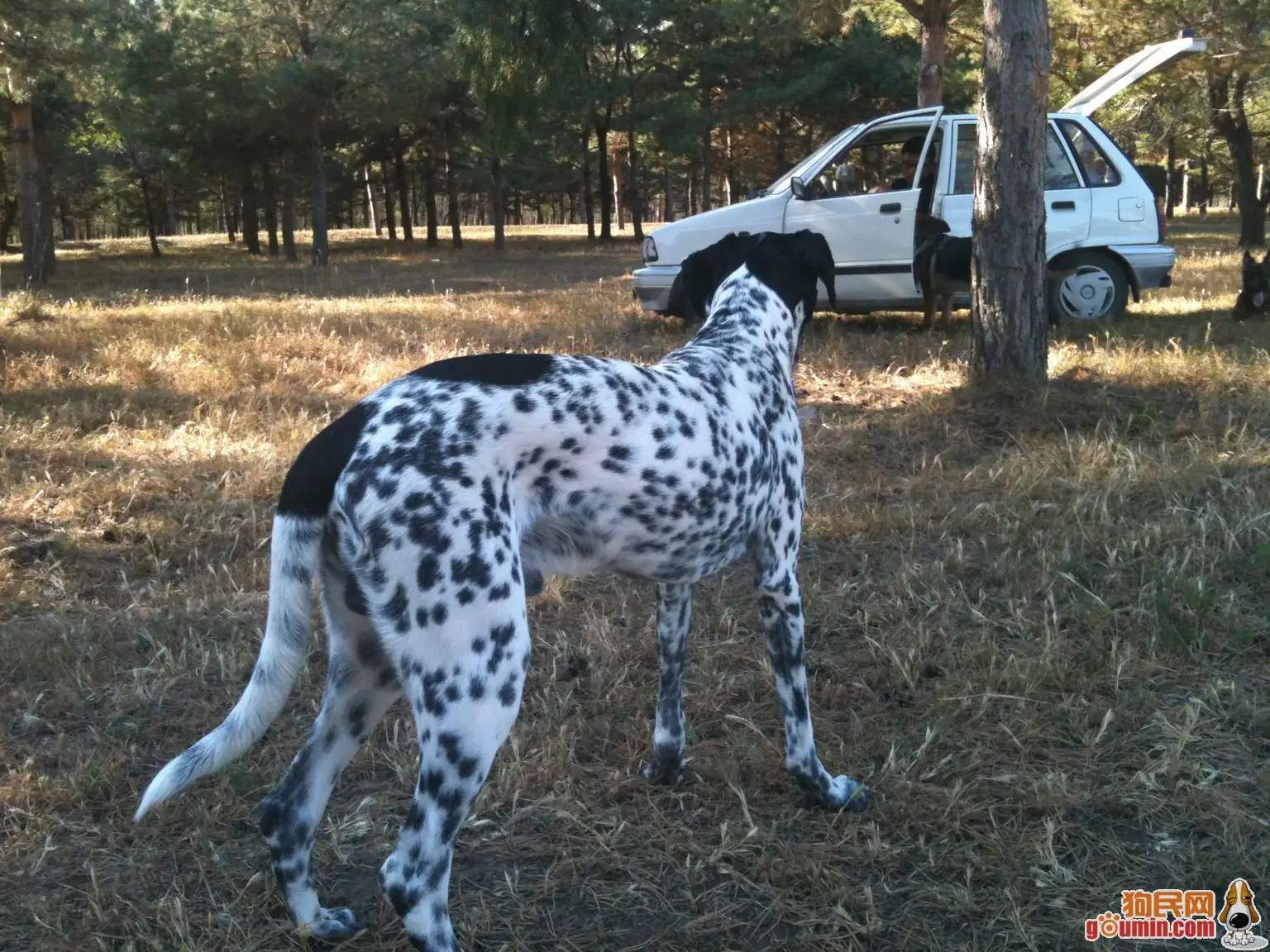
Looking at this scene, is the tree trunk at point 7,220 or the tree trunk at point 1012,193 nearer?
the tree trunk at point 1012,193

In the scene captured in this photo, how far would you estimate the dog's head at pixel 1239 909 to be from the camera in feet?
8.75

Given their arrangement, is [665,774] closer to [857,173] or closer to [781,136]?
[857,173]

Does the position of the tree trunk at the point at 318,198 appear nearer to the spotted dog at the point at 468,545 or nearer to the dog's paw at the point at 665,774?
the dog's paw at the point at 665,774

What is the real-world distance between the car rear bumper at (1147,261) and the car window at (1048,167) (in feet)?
2.45

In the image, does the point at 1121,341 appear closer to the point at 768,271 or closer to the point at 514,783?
the point at 768,271

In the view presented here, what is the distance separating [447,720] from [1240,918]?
200cm

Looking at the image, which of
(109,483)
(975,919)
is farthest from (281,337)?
(975,919)

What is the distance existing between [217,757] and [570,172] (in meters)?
44.0

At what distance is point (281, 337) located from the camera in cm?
944

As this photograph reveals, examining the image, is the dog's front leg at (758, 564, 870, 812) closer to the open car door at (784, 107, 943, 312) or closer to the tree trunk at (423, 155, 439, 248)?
the open car door at (784, 107, 943, 312)

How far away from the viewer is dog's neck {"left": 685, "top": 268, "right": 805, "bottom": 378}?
363 cm

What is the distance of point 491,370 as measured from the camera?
111 inches

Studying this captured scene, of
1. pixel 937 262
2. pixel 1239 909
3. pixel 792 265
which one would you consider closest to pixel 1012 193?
pixel 937 262

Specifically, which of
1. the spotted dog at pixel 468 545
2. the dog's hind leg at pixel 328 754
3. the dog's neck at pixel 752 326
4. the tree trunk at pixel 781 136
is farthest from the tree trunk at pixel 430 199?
the dog's hind leg at pixel 328 754
